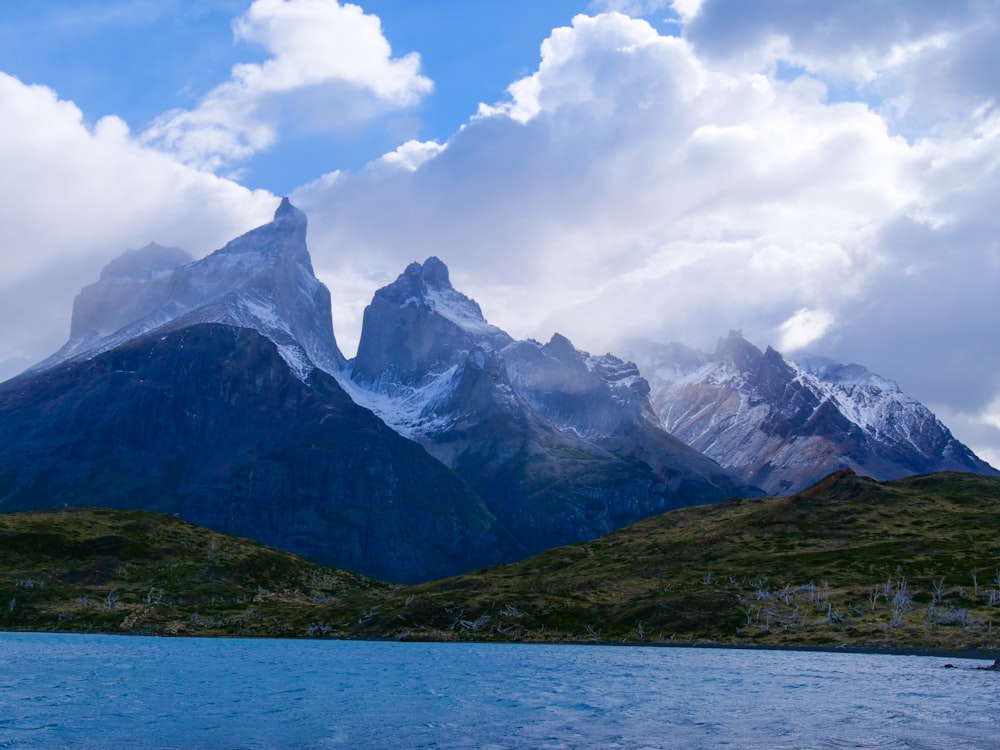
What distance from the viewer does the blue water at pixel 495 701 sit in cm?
6681

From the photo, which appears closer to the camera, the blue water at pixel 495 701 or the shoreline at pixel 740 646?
the blue water at pixel 495 701

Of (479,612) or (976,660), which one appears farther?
(479,612)

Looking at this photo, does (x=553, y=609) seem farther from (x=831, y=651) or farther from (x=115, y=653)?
(x=115, y=653)

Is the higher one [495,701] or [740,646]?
[740,646]

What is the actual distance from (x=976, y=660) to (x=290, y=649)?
102 meters

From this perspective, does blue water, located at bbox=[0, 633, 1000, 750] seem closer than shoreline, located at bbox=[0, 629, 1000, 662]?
Yes

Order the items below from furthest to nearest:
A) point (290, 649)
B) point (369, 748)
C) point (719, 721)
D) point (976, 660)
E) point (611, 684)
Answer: point (290, 649), point (976, 660), point (611, 684), point (719, 721), point (369, 748)

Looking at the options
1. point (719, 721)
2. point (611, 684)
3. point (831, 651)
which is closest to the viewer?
point (719, 721)

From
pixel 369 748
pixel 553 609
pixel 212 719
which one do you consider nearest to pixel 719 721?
pixel 369 748

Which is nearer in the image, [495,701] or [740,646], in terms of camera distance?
[495,701]

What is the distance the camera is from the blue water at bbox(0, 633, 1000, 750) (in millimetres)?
66812

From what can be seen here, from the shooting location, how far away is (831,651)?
14175cm

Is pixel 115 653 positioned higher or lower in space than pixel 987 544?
lower

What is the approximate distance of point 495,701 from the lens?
88.4 metres
